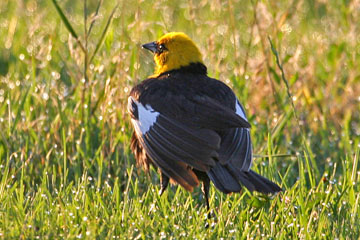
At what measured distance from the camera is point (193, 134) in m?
4.25

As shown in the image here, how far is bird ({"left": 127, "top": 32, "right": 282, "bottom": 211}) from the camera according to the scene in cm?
418

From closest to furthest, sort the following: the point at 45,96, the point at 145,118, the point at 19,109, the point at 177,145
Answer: the point at 177,145 < the point at 145,118 < the point at 19,109 < the point at 45,96

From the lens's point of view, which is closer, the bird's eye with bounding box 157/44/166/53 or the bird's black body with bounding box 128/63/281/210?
the bird's black body with bounding box 128/63/281/210

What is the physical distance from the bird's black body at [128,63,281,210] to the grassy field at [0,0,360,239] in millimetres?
189

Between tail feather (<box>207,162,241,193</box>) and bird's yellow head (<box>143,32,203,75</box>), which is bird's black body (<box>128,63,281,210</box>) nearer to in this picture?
tail feather (<box>207,162,241,193</box>)

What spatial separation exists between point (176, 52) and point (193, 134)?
3.42ft

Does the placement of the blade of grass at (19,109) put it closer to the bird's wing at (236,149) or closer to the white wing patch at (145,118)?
the white wing patch at (145,118)

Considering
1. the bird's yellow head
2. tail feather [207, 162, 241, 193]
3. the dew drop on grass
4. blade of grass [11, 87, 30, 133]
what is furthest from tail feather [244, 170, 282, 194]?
the dew drop on grass

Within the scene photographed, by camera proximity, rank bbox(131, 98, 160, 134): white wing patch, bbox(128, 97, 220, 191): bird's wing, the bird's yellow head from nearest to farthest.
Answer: bbox(128, 97, 220, 191): bird's wing
bbox(131, 98, 160, 134): white wing patch
the bird's yellow head

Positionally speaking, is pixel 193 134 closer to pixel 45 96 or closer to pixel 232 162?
pixel 232 162

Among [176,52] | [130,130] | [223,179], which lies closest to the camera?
[223,179]

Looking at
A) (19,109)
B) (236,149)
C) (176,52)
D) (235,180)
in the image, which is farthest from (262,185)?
(19,109)

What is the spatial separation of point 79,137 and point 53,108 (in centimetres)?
61

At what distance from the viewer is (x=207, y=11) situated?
9.29m
